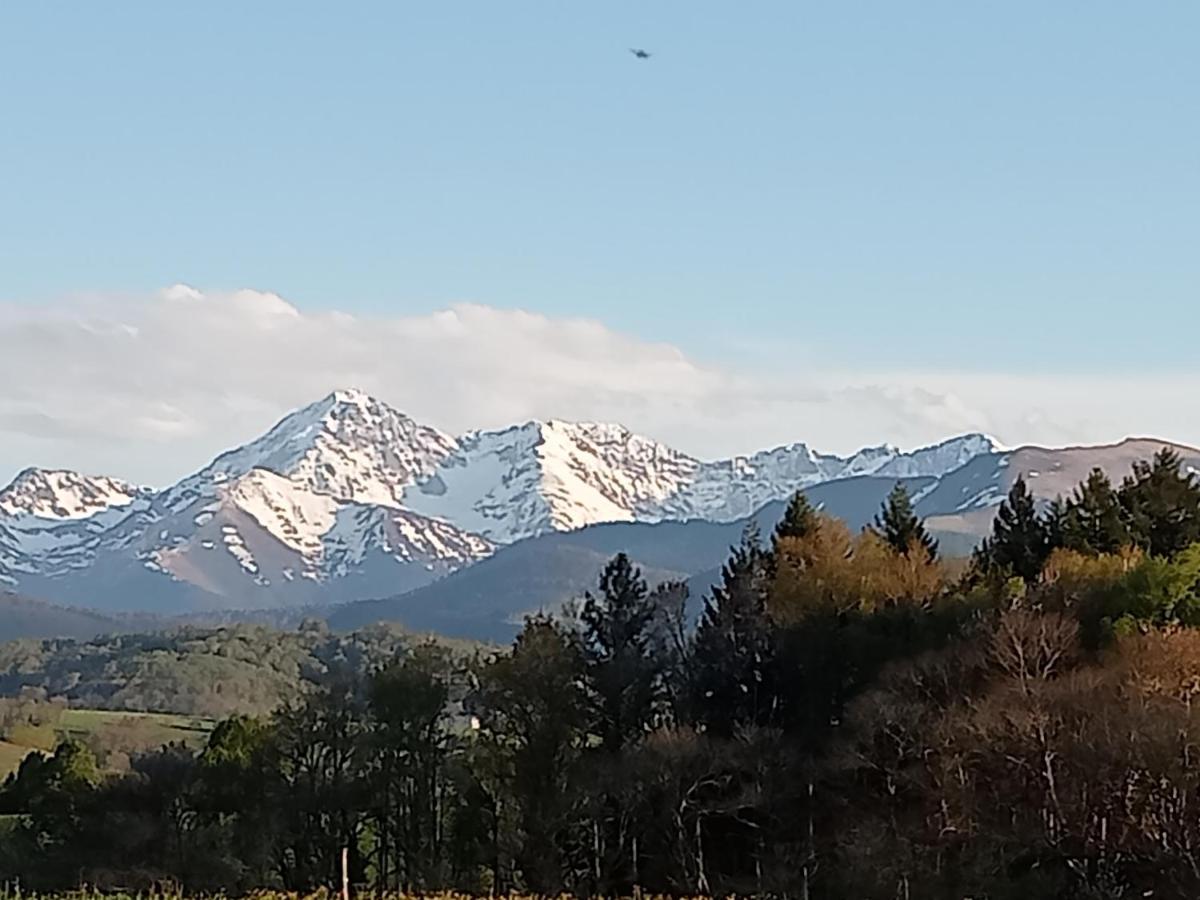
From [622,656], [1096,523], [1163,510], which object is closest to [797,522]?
[622,656]

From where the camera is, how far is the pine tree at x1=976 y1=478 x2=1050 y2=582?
66000 mm

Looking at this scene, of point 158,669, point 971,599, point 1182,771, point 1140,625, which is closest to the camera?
point 1182,771

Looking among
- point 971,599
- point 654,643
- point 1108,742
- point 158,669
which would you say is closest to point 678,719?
point 654,643

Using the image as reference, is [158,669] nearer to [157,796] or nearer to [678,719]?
[157,796]

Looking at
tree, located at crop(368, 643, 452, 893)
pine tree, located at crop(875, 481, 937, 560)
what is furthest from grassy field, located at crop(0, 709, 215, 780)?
pine tree, located at crop(875, 481, 937, 560)

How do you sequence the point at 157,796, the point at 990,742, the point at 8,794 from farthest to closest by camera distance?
the point at 8,794 → the point at 157,796 → the point at 990,742

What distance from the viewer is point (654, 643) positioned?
6231 centimetres

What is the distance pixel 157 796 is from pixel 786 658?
2525 centimetres

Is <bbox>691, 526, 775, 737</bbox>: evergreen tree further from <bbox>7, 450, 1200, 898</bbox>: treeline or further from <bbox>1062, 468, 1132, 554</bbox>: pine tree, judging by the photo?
<bbox>1062, 468, 1132, 554</bbox>: pine tree

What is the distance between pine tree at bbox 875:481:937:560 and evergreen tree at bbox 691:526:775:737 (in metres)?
13.2

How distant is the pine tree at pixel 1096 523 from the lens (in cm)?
6482

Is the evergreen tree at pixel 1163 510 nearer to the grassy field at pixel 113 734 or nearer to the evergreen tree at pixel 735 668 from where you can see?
the evergreen tree at pixel 735 668

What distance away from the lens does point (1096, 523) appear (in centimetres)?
6550

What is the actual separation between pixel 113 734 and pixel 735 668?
6765 cm
